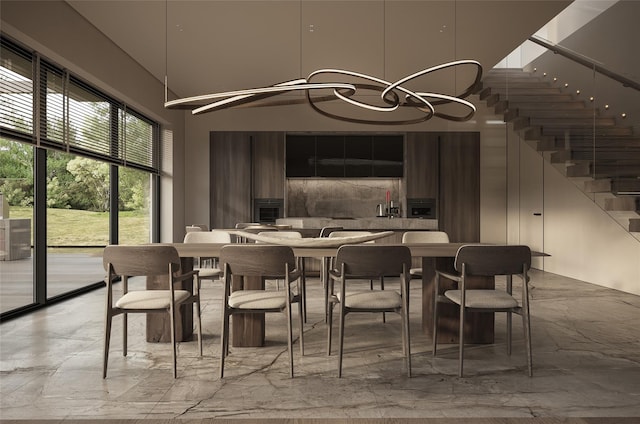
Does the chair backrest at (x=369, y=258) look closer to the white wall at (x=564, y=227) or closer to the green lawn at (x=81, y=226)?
the green lawn at (x=81, y=226)

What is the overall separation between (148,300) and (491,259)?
2.17 metres

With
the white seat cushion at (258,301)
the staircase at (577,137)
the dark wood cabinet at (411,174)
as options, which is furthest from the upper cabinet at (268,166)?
the white seat cushion at (258,301)

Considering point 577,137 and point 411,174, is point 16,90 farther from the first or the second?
point 411,174

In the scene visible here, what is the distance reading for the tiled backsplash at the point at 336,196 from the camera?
10.4 metres

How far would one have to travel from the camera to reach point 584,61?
6387mm

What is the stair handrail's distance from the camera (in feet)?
18.0

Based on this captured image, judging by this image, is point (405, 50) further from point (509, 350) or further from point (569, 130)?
point (509, 350)

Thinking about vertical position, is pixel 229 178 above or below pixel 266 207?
above

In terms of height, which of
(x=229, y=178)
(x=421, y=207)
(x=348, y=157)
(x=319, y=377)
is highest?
(x=348, y=157)

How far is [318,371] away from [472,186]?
7.24 meters

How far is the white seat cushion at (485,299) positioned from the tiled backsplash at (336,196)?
686 centimetres

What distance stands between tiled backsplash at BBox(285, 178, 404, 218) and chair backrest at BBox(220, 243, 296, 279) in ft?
23.5

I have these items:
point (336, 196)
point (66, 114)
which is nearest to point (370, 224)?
point (336, 196)

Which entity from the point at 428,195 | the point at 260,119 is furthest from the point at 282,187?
the point at 428,195
